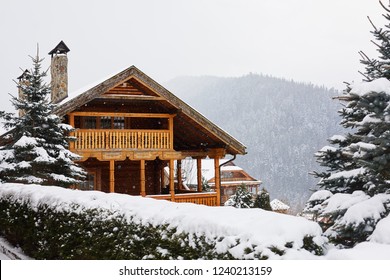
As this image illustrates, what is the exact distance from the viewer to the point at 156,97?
63.0 feet

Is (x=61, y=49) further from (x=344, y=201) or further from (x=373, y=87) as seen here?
(x=373, y=87)

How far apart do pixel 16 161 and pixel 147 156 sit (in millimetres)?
6529

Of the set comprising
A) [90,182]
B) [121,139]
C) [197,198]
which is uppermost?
[121,139]

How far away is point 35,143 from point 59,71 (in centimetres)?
1074

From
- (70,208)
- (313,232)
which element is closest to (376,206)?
(313,232)

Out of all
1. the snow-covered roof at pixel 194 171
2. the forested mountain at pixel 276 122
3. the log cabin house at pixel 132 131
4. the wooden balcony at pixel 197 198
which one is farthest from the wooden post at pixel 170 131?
the forested mountain at pixel 276 122

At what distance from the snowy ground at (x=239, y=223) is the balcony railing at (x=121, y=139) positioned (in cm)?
1057

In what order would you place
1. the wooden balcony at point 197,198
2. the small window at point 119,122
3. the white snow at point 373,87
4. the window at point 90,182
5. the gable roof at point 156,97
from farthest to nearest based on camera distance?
1. the window at point 90,182
2. the small window at point 119,122
3. the wooden balcony at point 197,198
4. the gable roof at point 156,97
5. the white snow at point 373,87

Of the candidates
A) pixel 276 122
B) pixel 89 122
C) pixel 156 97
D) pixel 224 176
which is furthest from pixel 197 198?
pixel 276 122

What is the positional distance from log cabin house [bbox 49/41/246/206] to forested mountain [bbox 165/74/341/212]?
217ft

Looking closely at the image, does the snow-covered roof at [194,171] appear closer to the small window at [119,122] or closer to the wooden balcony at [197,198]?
the small window at [119,122]

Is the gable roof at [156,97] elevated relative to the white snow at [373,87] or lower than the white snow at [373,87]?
elevated

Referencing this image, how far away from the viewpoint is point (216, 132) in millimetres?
19969

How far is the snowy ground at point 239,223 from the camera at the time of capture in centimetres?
464
